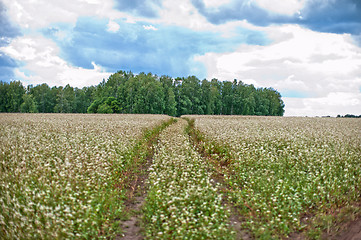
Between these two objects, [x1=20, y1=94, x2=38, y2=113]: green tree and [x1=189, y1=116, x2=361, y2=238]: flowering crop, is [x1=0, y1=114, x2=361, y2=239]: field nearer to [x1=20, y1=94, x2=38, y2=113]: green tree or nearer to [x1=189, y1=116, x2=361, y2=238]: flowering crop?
[x1=189, y1=116, x2=361, y2=238]: flowering crop

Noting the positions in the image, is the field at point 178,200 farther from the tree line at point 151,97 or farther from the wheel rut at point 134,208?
the tree line at point 151,97

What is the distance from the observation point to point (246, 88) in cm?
10350

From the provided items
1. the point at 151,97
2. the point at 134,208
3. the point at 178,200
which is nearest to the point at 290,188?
the point at 178,200

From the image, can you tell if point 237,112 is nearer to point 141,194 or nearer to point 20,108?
point 20,108

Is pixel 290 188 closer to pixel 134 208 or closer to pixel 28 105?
pixel 134 208

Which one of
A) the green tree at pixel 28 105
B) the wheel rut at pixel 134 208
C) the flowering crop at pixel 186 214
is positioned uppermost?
the green tree at pixel 28 105

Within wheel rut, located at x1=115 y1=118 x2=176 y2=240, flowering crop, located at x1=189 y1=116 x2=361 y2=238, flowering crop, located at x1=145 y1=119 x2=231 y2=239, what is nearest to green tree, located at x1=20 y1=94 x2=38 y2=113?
wheel rut, located at x1=115 y1=118 x2=176 y2=240

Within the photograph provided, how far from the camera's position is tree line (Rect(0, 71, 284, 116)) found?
81.5 metres

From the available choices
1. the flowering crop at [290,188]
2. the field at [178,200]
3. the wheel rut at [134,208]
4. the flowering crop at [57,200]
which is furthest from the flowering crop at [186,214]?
the flowering crop at [57,200]

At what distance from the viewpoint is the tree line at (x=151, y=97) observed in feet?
→ 267

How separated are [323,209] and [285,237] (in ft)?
6.23

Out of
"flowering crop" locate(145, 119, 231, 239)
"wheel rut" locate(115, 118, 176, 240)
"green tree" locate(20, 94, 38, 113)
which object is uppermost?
"green tree" locate(20, 94, 38, 113)

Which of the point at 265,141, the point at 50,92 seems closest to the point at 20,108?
the point at 50,92

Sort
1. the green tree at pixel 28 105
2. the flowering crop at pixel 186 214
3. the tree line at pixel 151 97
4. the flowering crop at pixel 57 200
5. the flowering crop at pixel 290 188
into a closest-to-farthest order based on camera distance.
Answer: the flowering crop at pixel 57 200, the flowering crop at pixel 186 214, the flowering crop at pixel 290 188, the tree line at pixel 151 97, the green tree at pixel 28 105
